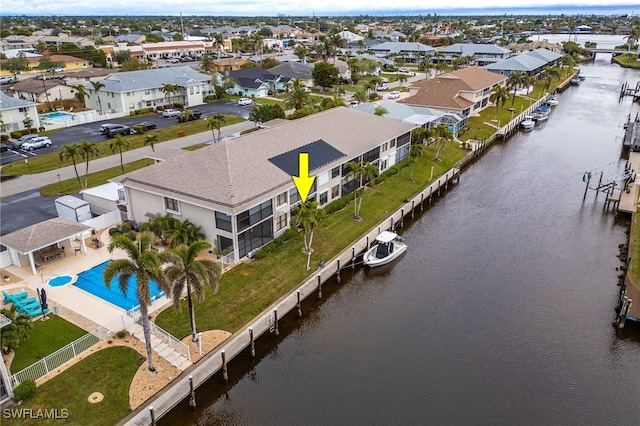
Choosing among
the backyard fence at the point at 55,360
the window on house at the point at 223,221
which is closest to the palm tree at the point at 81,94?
the window on house at the point at 223,221

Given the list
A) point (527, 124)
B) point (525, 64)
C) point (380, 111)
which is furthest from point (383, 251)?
point (525, 64)

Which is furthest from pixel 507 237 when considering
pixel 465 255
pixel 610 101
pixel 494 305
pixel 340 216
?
pixel 610 101

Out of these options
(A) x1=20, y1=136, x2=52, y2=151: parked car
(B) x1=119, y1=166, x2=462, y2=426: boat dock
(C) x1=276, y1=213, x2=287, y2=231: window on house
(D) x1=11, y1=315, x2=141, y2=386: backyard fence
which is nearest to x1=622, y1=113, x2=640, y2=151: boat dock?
(B) x1=119, y1=166, x2=462, y2=426: boat dock

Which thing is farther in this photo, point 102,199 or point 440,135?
point 440,135

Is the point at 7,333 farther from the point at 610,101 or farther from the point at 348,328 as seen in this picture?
the point at 610,101

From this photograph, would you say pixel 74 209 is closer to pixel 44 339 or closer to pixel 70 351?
pixel 44 339

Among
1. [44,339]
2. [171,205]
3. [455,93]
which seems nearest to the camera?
[44,339]

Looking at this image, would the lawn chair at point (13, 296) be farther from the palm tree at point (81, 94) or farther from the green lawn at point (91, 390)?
the palm tree at point (81, 94)
